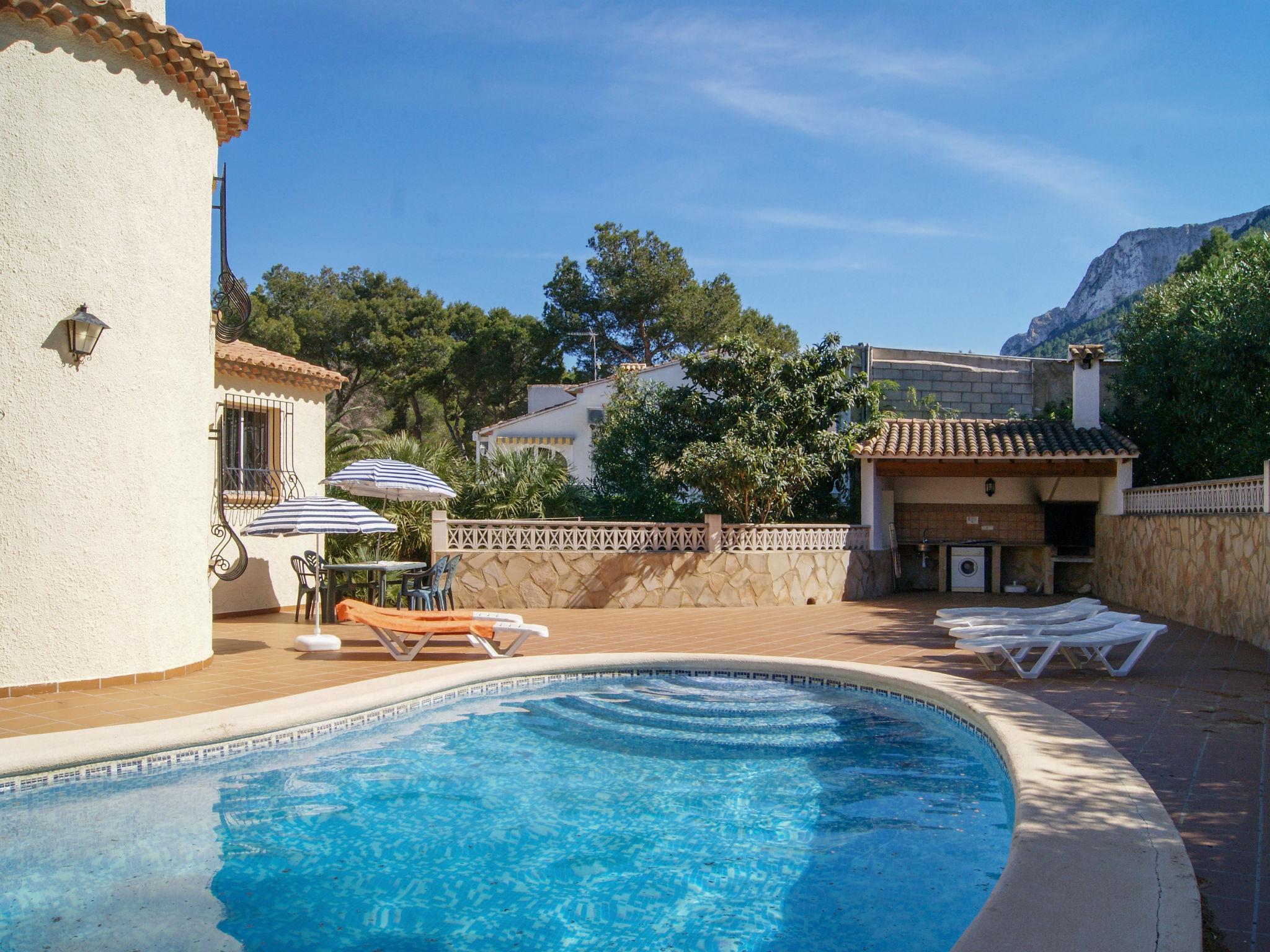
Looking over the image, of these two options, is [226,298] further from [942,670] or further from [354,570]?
[942,670]

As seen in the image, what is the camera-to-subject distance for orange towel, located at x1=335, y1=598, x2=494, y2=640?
988 centimetres

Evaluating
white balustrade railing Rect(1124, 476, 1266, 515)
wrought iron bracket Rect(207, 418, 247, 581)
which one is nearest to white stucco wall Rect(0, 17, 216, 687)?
wrought iron bracket Rect(207, 418, 247, 581)

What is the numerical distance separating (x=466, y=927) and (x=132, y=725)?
365 cm

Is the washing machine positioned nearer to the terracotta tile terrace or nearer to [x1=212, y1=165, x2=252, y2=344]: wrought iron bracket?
the terracotta tile terrace

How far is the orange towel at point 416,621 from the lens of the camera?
988 centimetres

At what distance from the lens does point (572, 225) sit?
39094mm

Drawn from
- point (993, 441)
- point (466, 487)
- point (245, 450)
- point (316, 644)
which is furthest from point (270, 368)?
point (993, 441)

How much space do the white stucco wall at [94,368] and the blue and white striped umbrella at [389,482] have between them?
140 inches

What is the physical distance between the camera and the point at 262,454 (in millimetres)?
14281

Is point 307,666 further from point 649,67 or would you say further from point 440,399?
point 440,399

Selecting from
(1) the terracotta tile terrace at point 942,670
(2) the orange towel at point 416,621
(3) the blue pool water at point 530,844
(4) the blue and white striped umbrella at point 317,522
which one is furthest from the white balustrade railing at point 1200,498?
(4) the blue and white striped umbrella at point 317,522

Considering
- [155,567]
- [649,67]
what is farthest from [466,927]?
[649,67]

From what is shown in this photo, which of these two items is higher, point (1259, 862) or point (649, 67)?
point (649, 67)

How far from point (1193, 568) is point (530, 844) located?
11.8 meters
